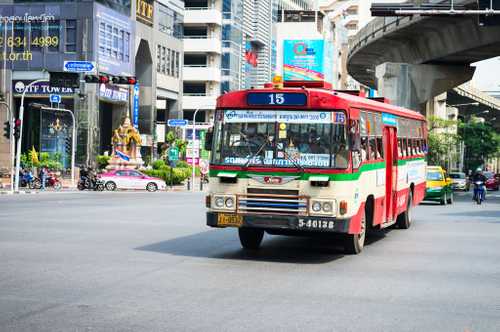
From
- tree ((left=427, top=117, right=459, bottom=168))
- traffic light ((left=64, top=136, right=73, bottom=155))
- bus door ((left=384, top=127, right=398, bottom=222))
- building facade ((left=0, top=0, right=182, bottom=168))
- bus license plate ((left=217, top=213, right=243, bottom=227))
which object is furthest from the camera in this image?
tree ((left=427, top=117, right=459, bottom=168))

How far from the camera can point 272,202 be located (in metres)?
14.7

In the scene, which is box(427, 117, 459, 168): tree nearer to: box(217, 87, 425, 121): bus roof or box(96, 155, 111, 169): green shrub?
box(96, 155, 111, 169): green shrub

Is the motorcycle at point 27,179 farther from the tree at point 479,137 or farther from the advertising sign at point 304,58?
the advertising sign at point 304,58

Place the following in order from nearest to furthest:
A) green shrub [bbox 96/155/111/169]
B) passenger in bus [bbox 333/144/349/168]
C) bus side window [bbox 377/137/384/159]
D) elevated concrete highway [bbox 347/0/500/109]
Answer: passenger in bus [bbox 333/144/349/168] → bus side window [bbox 377/137/384/159] → elevated concrete highway [bbox 347/0/500/109] → green shrub [bbox 96/155/111/169]

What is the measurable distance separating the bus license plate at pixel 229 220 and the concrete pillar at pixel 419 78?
109ft

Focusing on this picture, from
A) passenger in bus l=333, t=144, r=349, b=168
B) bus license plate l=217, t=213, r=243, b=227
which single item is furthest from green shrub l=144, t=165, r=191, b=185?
passenger in bus l=333, t=144, r=349, b=168

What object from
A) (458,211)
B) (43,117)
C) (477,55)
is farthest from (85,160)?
(458,211)

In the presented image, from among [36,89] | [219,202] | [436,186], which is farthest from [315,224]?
[36,89]

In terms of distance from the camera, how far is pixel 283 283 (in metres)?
12.1

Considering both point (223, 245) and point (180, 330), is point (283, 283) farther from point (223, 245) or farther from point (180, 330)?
point (223, 245)

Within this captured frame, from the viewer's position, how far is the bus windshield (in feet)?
48.4

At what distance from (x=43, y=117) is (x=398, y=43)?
32898 mm

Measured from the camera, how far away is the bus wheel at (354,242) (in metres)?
15.9

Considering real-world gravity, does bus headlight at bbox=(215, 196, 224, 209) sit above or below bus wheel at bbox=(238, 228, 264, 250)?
above
